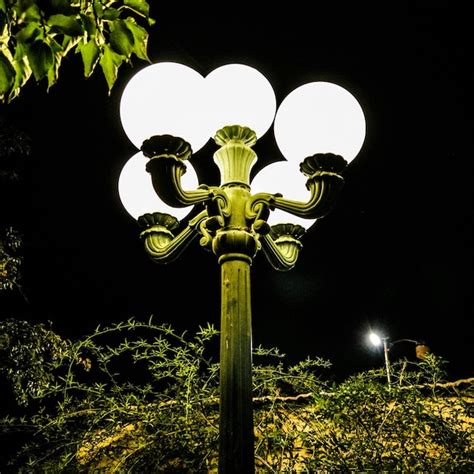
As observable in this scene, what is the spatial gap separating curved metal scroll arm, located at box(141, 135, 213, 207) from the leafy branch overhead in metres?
0.37

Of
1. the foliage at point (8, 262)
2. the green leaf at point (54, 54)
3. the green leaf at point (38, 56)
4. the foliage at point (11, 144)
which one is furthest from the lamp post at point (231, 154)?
the foliage at point (11, 144)

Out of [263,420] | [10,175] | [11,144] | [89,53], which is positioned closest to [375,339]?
[10,175]

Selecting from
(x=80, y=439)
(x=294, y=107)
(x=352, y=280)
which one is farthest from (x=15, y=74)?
(x=352, y=280)

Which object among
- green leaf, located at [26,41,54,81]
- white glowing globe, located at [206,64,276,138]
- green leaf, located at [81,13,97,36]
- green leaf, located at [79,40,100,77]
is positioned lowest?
green leaf, located at [26,41,54,81]

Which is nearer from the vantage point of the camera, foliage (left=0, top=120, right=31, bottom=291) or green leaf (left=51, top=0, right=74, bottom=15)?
green leaf (left=51, top=0, right=74, bottom=15)

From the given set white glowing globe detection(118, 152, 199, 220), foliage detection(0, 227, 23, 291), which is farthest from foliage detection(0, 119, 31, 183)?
white glowing globe detection(118, 152, 199, 220)

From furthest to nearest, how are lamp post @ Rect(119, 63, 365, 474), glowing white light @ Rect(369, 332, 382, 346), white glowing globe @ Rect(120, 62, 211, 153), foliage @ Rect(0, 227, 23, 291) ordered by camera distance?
glowing white light @ Rect(369, 332, 382, 346), foliage @ Rect(0, 227, 23, 291), white glowing globe @ Rect(120, 62, 211, 153), lamp post @ Rect(119, 63, 365, 474)

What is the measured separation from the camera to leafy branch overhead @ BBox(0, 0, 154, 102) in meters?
1.75

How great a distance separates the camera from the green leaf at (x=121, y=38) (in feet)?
6.49

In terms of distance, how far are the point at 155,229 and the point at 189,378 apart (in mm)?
1159

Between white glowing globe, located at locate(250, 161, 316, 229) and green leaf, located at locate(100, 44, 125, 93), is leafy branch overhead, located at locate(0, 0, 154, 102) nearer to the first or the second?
green leaf, located at locate(100, 44, 125, 93)

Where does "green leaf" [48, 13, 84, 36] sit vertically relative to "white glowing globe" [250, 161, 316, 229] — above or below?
below

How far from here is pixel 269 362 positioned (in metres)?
3.79

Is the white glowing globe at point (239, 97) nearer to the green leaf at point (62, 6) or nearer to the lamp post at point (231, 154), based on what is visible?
the lamp post at point (231, 154)
